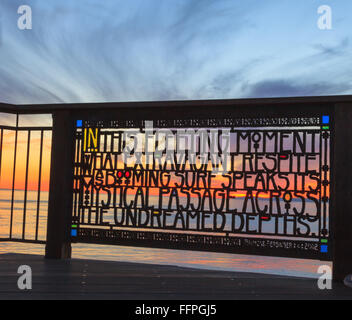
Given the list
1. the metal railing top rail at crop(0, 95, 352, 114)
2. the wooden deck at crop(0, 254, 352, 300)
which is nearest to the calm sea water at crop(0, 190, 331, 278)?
the wooden deck at crop(0, 254, 352, 300)

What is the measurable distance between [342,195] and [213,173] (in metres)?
1.85

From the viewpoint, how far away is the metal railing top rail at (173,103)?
6141 mm

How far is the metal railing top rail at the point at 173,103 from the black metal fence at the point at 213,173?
16 mm

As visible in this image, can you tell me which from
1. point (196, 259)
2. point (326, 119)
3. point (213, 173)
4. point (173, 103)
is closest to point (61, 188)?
point (173, 103)

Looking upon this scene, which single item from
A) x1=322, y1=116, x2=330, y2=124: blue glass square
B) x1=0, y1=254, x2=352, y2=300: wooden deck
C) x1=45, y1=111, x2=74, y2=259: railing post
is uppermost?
x1=322, y1=116, x2=330, y2=124: blue glass square

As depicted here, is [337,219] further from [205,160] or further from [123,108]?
[123,108]

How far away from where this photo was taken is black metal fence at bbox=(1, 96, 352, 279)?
6.16m

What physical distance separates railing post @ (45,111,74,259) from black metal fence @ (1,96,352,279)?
16 millimetres

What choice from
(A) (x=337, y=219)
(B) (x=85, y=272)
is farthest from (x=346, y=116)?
(B) (x=85, y=272)

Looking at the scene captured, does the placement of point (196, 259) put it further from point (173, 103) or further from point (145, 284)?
point (145, 284)

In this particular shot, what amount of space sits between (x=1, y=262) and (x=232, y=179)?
375 centimetres
